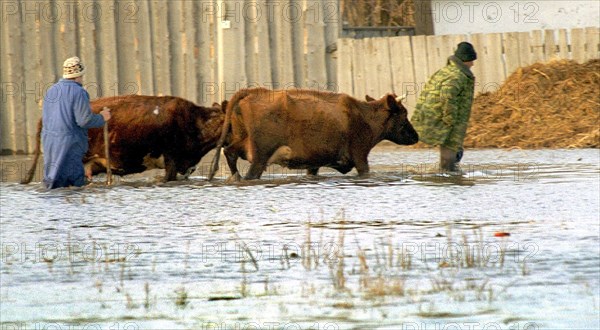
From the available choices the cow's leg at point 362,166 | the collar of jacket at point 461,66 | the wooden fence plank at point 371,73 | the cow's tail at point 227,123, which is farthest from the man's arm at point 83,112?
the wooden fence plank at point 371,73

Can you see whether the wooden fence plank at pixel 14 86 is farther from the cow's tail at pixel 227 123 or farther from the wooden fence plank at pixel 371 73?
the cow's tail at pixel 227 123

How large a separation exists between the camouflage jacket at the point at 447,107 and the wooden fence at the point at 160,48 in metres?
6.12

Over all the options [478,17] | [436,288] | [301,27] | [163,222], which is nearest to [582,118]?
[301,27]

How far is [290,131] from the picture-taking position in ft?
50.6

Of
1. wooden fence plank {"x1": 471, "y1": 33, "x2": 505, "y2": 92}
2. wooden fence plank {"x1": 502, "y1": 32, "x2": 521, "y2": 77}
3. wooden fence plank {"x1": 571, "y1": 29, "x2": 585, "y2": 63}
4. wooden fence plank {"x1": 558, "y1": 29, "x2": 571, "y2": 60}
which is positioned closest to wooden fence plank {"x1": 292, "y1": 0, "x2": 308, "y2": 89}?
wooden fence plank {"x1": 471, "y1": 33, "x2": 505, "y2": 92}

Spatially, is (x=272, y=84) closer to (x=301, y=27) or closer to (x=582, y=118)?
(x=301, y=27)

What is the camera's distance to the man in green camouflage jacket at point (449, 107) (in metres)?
15.8

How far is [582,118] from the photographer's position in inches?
845

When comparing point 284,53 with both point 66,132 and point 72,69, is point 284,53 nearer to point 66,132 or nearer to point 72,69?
point 72,69

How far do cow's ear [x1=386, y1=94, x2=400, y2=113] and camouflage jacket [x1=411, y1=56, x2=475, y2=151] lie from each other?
429 mm

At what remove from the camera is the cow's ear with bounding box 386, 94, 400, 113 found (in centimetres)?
1630

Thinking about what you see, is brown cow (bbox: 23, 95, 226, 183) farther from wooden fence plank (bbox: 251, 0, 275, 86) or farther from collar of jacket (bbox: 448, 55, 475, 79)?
wooden fence plank (bbox: 251, 0, 275, 86)

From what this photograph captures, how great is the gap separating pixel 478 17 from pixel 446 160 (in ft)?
44.8

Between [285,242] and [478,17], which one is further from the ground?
[478,17]
